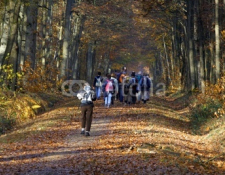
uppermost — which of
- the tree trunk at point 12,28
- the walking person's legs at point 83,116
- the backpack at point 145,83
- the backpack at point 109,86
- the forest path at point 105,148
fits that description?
the tree trunk at point 12,28

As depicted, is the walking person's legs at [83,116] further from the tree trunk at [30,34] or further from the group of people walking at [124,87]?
Result: the tree trunk at [30,34]

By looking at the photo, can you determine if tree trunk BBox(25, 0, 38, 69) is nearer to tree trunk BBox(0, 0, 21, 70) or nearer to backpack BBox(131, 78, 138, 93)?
tree trunk BBox(0, 0, 21, 70)

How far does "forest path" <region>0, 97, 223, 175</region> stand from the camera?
37.7 feet

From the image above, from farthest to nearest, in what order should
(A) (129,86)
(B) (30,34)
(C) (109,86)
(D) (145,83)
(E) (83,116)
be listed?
(D) (145,83) < (A) (129,86) < (B) (30,34) < (C) (109,86) < (E) (83,116)

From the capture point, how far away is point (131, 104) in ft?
97.0

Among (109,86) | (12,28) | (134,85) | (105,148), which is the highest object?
(12,28)

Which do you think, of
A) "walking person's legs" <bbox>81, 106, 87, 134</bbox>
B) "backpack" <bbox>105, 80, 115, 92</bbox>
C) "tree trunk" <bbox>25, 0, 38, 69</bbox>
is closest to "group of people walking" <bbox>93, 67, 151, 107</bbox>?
"backpack" <bbox>105, 80, 115, 92</bbox>

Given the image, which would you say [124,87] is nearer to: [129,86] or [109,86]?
[129,86]

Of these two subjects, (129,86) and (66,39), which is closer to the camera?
(129,86)

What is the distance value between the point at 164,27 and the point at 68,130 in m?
33.4

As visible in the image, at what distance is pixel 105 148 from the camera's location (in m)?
14.4

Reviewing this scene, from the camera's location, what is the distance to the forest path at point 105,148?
11484 mm

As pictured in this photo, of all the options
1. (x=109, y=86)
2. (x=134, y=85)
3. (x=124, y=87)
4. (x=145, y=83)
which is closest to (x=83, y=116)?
(x=109, y=86)

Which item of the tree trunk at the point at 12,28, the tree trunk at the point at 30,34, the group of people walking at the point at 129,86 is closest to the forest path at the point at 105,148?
the tree trunk at the point at 12,28
